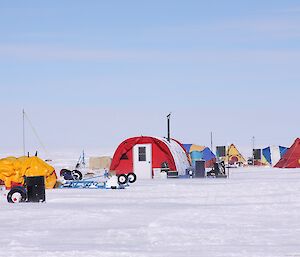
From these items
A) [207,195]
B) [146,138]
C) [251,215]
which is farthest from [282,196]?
[146,138]

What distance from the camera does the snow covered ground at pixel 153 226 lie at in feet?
31.0

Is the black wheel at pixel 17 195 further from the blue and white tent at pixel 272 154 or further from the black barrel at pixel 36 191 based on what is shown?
the blue and white tent at pixel 272 154

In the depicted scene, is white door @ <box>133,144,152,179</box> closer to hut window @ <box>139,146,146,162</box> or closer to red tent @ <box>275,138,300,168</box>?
hut window @ <box>139,146,146,162</box>

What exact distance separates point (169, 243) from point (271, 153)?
46.9 meters

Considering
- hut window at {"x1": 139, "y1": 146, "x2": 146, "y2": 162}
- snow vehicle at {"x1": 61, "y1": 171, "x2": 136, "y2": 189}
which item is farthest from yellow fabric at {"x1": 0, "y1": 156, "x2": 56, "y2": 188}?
hut window at {"x1": 139, "y1": 146, "x2": 146, "y2": 162}

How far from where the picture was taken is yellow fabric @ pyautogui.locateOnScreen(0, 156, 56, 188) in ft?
81.5

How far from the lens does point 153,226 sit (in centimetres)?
1207

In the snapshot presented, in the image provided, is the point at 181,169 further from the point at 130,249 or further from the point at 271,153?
the point at 130,249

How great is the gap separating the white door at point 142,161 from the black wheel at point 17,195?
16.9 m

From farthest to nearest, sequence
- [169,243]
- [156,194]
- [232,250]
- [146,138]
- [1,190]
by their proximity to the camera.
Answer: [146,138], [1,190], [156,194], [169,243], [232,250]

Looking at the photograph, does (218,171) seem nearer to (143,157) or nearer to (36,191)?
(143,157)

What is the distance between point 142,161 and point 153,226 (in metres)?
23.0

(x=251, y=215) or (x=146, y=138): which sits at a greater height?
(x=146, y=138)

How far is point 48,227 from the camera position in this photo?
39.5ft
